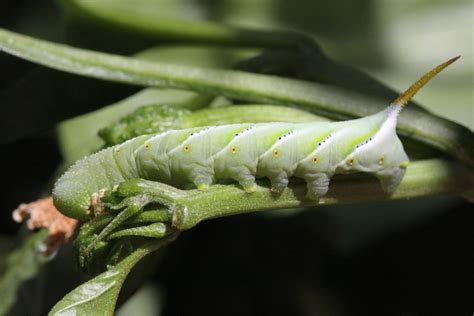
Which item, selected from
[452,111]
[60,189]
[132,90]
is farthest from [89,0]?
[452,111]

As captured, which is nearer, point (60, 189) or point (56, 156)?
point (60, 189)

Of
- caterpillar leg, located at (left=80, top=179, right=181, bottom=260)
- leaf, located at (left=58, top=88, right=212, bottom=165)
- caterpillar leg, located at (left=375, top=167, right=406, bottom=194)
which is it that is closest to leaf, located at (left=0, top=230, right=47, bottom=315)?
leaf, located at (left=58, top=88, right=212, bottom=165)

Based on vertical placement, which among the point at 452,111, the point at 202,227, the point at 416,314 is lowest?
the point at 416,314

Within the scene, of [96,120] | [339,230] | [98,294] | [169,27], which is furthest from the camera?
[339,230]

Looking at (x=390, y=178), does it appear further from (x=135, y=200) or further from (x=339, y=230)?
(x=339, y=230)

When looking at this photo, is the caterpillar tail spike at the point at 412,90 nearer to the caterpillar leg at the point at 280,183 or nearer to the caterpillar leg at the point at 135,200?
the caterpillar leg at the point at 280,183

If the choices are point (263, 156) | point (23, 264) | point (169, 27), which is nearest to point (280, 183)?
point (263, 156)

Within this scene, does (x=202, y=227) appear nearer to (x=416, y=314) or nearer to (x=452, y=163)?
(x=416, y=314)
